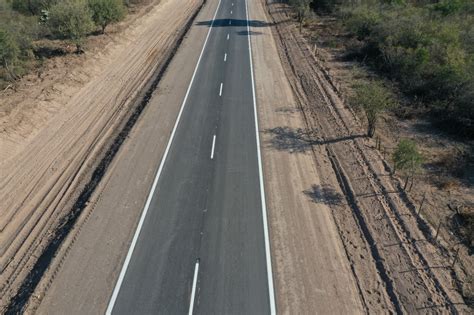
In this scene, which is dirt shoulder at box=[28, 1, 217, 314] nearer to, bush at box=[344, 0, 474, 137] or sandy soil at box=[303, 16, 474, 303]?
sandy soil at box=[303, 16, 474, 303]

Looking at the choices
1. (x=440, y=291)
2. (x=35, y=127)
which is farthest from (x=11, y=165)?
(x=440, y=291)

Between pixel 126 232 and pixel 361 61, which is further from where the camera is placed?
pixel 361 61

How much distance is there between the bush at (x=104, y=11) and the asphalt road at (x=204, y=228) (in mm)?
17278

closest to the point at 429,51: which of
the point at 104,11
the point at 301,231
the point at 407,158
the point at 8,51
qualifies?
the point at 407,158

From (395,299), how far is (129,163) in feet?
41.1

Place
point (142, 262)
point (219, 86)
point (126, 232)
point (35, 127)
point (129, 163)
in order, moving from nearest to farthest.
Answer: point (142, 262), point (126, 232), point (129, 163), point (35, 127), point (219, 86)

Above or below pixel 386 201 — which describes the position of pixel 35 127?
above

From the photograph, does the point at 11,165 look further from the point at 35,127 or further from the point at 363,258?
the point at 363,258

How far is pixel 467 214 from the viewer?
14906mm

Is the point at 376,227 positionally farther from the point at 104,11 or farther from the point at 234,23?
the point at 234,23

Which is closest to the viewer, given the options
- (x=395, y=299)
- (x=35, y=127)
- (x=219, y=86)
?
(x=395, y=299)

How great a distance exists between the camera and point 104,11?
35.5 m

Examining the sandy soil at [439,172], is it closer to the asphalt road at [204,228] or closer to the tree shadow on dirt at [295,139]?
the tree shadow on dirt at [295,139]

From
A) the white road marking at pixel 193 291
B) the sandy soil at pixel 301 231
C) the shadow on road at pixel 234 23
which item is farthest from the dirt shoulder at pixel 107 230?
the shadow on road at pixel 234 23
